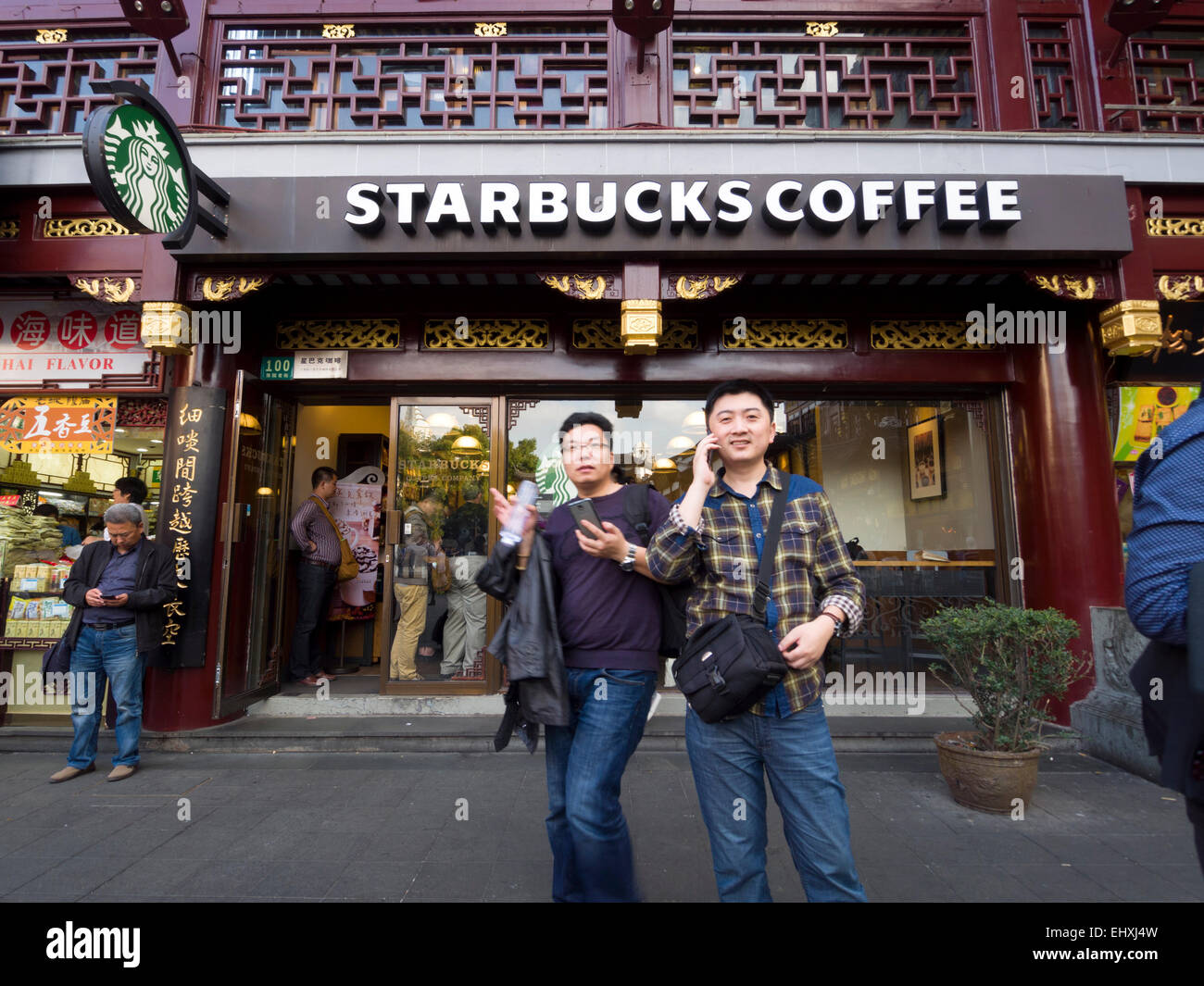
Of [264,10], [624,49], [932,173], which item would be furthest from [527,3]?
[932,173]

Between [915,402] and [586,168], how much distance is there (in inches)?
155

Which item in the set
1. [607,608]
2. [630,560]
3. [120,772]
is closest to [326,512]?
[120,772]

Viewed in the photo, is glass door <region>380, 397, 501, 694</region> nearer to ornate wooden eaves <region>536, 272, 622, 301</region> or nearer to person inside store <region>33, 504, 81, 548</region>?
ornate wooden eaves <region>536, 272, 622, 301</region>

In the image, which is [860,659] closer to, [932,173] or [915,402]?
[915,402]

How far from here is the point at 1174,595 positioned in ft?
4.40

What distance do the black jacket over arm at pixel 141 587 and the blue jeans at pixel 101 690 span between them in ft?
0.32

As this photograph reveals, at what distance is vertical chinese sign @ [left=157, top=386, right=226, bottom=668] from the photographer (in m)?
5.10

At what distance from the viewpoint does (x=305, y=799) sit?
4.06m

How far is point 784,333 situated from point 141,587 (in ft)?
18.8

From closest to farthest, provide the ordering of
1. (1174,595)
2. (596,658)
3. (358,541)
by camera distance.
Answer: (1174,595) → (596,658) → (358,541)

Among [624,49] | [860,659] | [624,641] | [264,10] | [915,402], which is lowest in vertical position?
[860,659]

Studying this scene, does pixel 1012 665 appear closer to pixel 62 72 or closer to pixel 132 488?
pixel 132 488

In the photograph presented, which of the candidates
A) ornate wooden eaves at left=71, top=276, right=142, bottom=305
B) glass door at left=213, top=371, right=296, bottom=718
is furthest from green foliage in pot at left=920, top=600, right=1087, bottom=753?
ornate wooden eaves at left=71, top=276, right=142, bottom=305

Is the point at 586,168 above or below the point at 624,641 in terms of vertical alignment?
above
